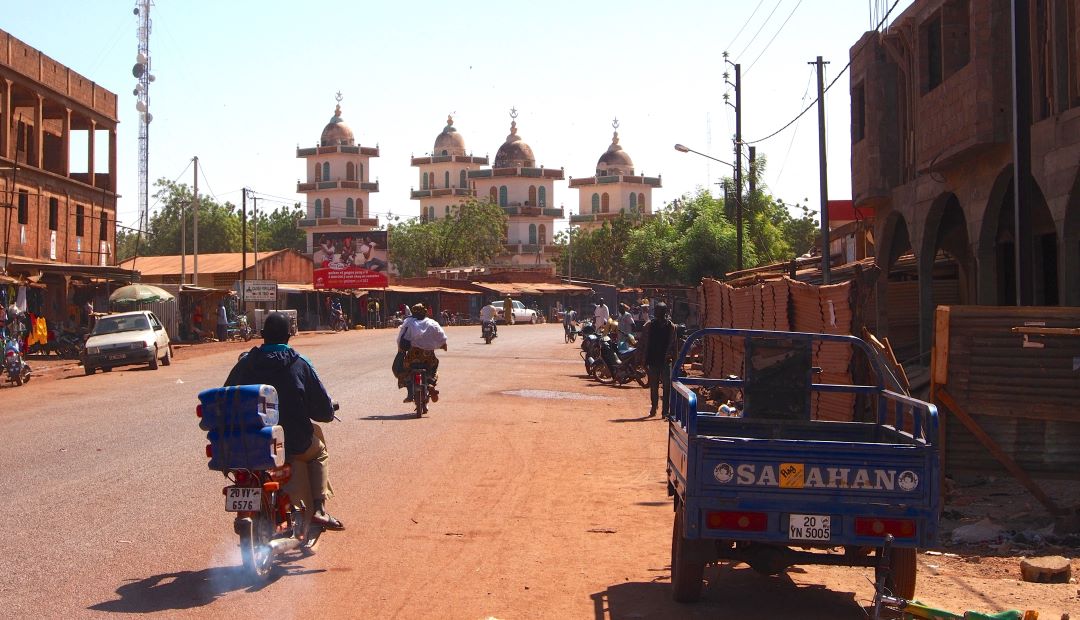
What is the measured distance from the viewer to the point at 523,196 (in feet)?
401

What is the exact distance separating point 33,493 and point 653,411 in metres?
10.5

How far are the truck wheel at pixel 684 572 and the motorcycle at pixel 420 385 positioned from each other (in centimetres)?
1067

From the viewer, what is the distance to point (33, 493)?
9852mm

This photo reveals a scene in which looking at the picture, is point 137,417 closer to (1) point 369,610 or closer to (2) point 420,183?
(1) point 369,610

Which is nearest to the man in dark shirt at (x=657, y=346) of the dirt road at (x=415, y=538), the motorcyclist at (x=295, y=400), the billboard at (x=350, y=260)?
the dirt road at (x=415, y=538)

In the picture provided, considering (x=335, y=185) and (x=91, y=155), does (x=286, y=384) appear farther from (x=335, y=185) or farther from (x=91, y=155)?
(x=335, y=185)

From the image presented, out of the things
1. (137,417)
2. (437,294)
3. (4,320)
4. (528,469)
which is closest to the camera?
(528,469)

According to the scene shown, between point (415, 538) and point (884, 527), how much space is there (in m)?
3.54

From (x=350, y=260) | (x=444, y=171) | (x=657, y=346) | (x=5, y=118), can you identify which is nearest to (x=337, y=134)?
(x=444, y=171)

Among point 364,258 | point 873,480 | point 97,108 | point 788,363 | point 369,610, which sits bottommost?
point 369,610

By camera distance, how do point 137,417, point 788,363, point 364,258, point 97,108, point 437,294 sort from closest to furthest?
point 788,363 → point 137,417 → point 97,108 → point 364,258 → point 437,294

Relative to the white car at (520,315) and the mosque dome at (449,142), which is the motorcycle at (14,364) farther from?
the mosque dome at (449,142)

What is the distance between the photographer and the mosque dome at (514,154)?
401ft

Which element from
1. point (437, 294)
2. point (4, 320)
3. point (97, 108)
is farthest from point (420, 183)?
point (4, 320)
